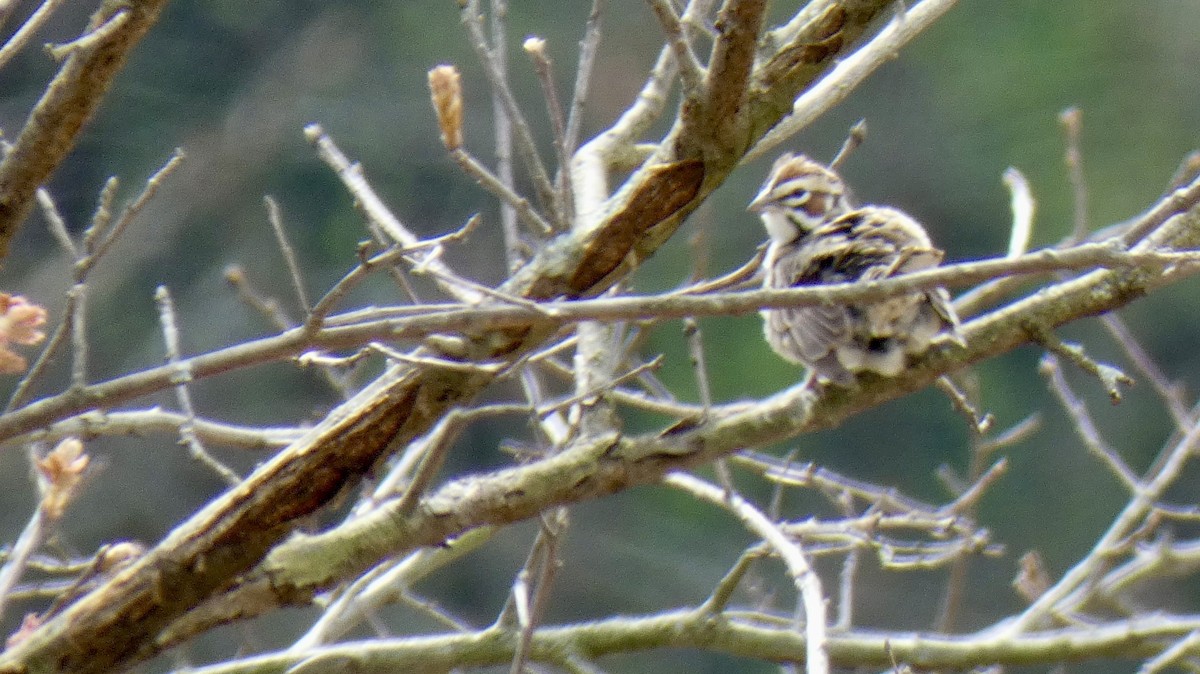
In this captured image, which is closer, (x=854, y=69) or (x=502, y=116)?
(x=854, y=69)

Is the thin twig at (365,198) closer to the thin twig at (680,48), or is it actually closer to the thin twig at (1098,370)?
the thin twig at (680,48)

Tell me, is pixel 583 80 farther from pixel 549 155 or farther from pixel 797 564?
pixel 549 155

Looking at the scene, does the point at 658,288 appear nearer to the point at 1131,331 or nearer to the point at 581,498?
the point at 1131,331

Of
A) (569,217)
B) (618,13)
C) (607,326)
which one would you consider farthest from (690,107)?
(618,13)

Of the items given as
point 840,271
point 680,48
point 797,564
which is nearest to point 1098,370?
point 797,564

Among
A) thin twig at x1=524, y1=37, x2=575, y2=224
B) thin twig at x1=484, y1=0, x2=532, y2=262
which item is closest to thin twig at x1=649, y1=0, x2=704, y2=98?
thin twig at x1=524, y1=37, x2=575, y2=224
